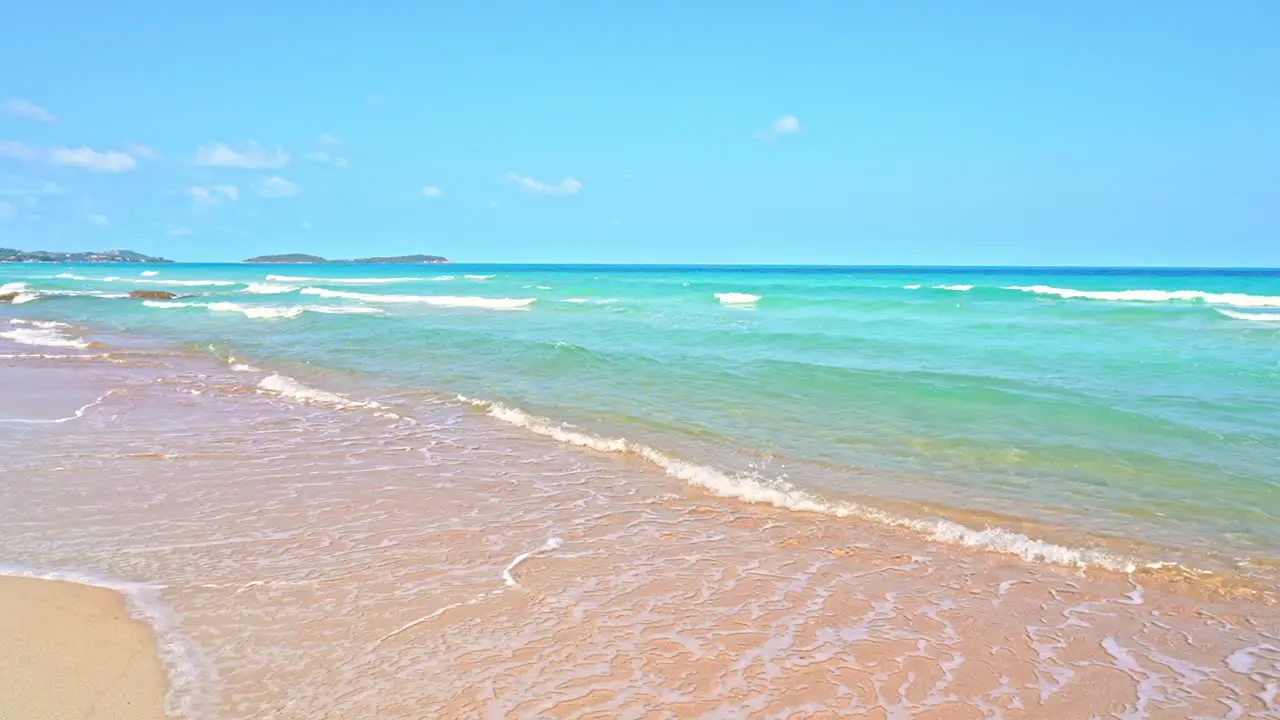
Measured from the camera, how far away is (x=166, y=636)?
4059mm

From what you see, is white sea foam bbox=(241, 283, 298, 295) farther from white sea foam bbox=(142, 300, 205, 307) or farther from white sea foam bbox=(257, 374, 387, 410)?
white sea foam bbox=(257, 374, 387, 410)

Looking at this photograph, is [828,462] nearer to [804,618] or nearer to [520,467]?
[520,467]

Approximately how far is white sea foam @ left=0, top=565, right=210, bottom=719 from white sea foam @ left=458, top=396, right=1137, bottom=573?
161 inches

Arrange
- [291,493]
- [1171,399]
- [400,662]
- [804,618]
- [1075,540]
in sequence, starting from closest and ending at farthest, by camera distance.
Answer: [400,662]
[804,618]
[1075,540]
[291,493]
[1171,399]

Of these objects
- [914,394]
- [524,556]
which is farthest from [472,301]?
[524,556]

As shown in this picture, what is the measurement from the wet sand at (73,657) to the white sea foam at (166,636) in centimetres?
4

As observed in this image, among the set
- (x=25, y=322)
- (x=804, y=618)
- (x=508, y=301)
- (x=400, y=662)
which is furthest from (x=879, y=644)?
(x=508, y=301)

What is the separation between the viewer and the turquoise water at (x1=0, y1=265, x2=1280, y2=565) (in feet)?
22.9

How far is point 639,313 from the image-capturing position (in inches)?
1169

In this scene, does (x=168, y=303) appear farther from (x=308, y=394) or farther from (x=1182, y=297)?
(x=1182, y=297)

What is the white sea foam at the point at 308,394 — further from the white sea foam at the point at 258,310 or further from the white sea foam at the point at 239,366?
the white sea foam at the point at 258,310

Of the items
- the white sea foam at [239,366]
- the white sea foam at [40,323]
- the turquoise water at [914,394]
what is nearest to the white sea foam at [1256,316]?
the turquoise water at [914,394]

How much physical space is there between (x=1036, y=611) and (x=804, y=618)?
135cm

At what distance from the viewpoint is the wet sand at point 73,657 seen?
339 cm
